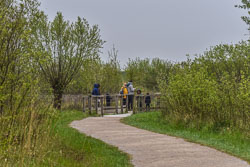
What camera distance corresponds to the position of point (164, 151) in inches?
349

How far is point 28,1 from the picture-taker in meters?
9.96

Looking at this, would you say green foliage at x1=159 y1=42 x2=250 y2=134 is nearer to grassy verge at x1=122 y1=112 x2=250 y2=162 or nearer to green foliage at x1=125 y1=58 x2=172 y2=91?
grassy verge at x1=122 y1=112 x2=250 y2=162

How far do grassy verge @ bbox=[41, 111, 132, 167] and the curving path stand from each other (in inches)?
12.7

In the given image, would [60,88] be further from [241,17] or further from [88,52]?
[241,17]

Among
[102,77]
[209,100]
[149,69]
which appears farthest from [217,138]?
[149,69]

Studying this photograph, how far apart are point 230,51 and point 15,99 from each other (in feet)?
83.5

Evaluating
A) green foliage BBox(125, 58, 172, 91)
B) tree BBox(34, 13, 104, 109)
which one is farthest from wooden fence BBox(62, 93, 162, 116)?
green foliage BBox(125, 58, 172, 91)

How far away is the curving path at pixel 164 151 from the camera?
297 inches

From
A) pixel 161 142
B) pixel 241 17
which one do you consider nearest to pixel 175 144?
pixel 161 142

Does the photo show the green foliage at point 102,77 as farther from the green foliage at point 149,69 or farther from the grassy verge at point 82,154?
the grassy verge at point 82,154

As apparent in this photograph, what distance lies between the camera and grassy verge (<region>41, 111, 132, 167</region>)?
7787 millimetres

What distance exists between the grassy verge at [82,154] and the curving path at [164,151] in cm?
32

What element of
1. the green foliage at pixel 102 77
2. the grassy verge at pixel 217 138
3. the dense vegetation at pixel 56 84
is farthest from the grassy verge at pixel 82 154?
the green foliage at pixel 102 77

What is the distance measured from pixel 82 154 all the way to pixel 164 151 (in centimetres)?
194
